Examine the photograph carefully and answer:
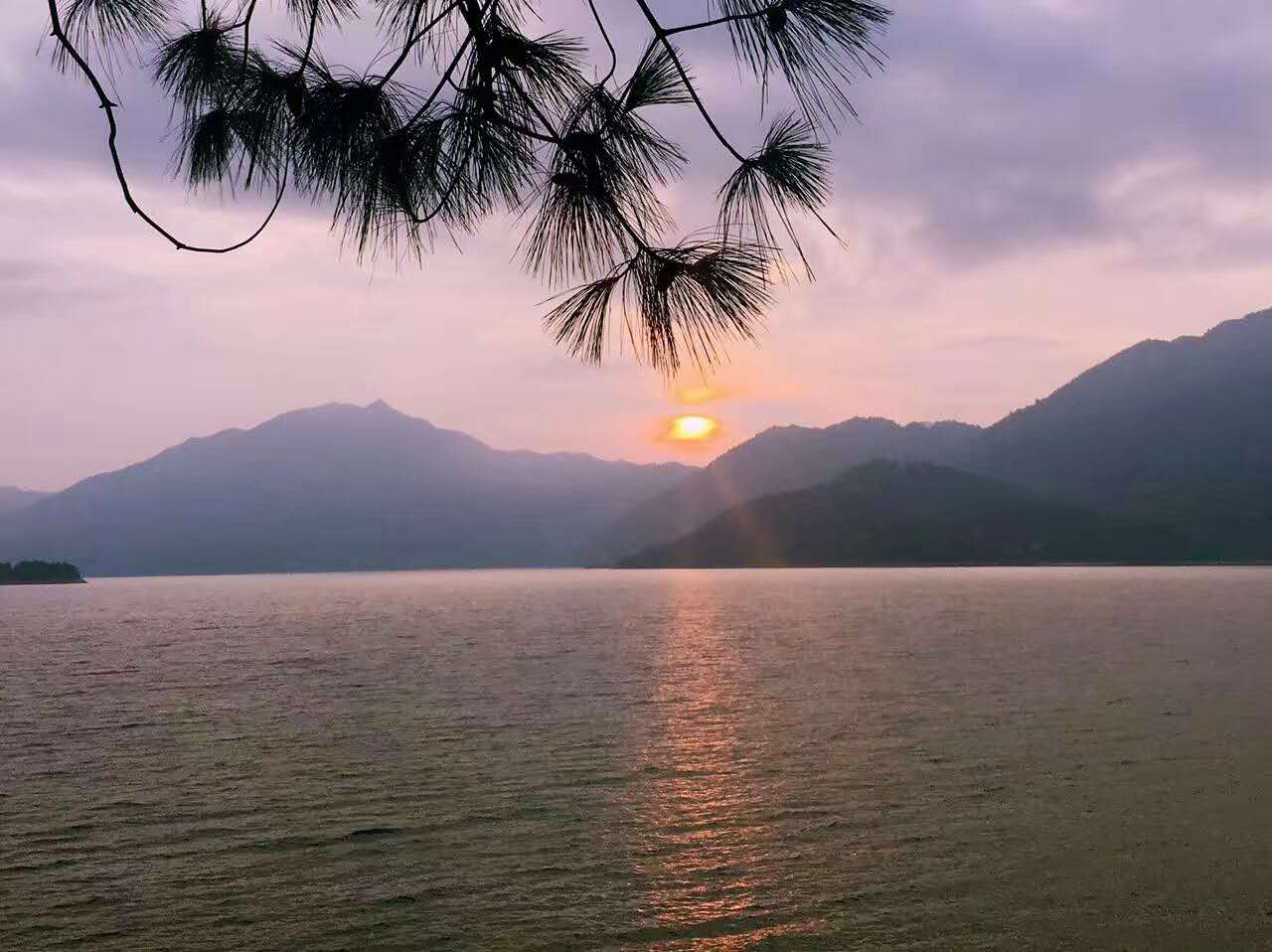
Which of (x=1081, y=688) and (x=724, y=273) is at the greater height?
(x=724, y=273)

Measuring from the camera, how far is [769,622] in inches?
2689

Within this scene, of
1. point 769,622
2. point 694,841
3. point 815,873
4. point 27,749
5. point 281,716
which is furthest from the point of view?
point 769,622

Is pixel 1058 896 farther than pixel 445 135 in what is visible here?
Yes

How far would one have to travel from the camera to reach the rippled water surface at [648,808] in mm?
10547

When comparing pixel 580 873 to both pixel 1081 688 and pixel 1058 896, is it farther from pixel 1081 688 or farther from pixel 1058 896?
pixel 1081 688

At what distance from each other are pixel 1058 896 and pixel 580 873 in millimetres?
4835

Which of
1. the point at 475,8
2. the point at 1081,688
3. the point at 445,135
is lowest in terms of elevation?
the point at 1081,688

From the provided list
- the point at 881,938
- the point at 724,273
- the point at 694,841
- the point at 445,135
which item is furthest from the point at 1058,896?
the point at 445,135

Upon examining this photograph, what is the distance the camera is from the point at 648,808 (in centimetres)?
1542

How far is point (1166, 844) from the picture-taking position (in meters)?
12.6

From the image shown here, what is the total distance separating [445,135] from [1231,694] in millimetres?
26861

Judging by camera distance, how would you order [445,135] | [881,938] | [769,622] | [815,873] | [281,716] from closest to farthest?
1. [445,135]
2. [881,938]
3. [815,873]
4. [281,716]
5. [769,622]

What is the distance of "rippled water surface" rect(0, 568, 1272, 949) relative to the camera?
10547 mm

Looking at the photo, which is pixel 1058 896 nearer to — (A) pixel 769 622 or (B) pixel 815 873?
(B) pixel 815 873
